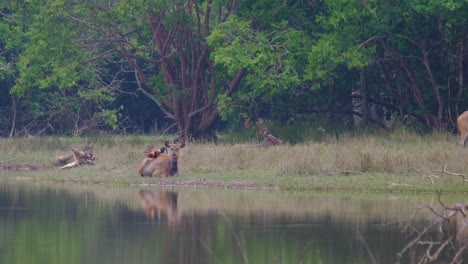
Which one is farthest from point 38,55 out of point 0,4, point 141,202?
point 141,202

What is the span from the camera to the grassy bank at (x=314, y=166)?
21.5 metres

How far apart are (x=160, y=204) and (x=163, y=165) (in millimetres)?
5302

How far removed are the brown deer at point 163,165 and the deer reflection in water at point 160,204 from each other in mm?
2426

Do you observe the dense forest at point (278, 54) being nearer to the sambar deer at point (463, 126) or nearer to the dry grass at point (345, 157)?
the sambar deer at point (463, 126)

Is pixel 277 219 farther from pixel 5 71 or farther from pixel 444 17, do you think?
pixel 5 71

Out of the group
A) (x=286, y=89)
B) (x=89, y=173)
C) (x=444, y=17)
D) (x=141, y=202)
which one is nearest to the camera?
(x=141, y=202)

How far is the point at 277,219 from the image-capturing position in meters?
17.0

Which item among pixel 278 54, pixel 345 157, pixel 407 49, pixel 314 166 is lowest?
pixel 314 166

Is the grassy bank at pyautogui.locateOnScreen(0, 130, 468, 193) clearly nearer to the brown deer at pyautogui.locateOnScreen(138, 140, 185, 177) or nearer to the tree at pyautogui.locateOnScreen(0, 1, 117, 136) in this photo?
the brown deer at pyautogui.locateOnScreen(138, 140, 185, 177)

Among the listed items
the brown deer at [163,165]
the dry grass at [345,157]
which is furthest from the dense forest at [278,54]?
the brown deer at [163,165]

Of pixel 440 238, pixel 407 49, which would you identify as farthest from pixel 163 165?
pixel 440 238

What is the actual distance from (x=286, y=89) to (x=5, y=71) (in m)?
13.7

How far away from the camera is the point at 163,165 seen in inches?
966

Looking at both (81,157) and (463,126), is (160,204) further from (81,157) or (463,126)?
(463,126)
